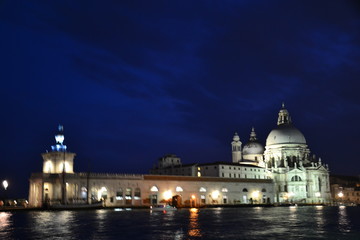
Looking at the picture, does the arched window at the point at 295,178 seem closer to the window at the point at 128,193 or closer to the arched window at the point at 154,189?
the arched window at the point at 154,189

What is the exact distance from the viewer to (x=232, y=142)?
128 m

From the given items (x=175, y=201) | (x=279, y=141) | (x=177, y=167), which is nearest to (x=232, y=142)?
(x=279, y=141)

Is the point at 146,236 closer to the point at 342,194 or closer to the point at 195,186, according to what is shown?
the point at 195,186

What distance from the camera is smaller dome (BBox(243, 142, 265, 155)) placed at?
12962 cm

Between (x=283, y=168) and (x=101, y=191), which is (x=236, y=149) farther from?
(x=101, y=191)

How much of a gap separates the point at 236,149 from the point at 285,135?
14278 mm

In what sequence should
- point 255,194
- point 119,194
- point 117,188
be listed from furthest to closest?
point 255,194
point 119,194
point 117,188

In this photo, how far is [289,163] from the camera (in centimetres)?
11944

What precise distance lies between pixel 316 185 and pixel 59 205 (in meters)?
70.7

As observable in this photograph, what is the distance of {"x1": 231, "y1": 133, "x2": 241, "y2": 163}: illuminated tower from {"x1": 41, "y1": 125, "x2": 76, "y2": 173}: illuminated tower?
58.8m

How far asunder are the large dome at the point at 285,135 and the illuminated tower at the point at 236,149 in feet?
26.8

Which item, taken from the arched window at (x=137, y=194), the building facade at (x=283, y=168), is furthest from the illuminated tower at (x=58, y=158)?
the building facade at (x=283, y=168)

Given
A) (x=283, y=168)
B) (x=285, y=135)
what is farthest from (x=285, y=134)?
(x=283, y=168)

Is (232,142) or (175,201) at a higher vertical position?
(232,142)
